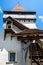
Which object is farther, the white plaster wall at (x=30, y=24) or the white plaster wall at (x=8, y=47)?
the white plaster wall at (x=30, y=24)

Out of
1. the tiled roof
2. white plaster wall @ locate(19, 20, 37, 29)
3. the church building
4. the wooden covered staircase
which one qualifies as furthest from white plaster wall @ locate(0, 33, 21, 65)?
the tiled roof

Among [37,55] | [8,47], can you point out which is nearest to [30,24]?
[37,55]

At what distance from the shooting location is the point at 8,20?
21.7m

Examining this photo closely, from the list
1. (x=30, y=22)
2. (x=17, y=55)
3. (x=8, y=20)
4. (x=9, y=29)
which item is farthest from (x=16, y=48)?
(x=30, y=22)

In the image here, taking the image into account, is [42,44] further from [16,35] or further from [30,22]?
[30,22]

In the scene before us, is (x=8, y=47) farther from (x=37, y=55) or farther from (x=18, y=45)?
(x=37, y=55)

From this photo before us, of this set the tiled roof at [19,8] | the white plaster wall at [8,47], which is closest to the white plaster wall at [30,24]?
the tiled roof at [19,8]

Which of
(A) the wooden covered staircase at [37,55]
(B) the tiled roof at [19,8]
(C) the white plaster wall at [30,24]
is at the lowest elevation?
(A) the wooden covered staircase at [37,55]

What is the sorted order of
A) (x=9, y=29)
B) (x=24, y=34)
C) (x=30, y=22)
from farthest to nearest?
(x=30, y=22) → (x=9, y=29) → (x=24, y=34)

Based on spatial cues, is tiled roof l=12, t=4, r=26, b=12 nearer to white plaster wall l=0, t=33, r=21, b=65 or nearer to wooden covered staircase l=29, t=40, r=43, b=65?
wooden covered staircase l=29, t=40, r=43, b=65

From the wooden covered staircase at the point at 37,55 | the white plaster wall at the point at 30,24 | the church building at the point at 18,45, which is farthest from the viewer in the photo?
the white plaster wall at the point at 30,24

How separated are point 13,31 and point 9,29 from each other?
51cm

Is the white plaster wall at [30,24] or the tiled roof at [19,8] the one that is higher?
the tiled roof at [19,8]

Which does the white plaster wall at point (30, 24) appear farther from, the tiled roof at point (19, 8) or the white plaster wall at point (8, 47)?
the white plaster wall at point (8, 47)
